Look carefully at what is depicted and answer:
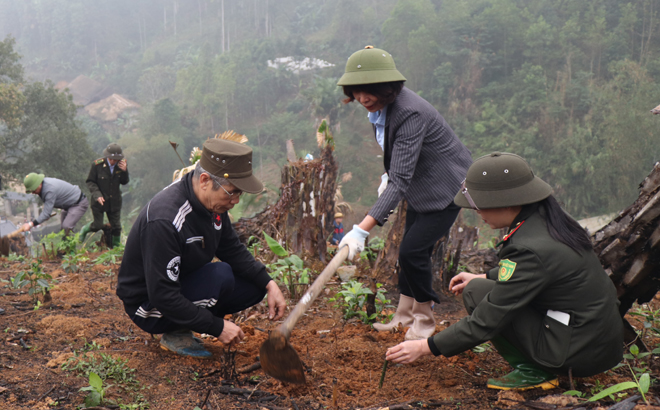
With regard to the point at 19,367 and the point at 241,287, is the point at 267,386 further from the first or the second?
the point at 19,367

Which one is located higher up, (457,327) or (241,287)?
(457,327)

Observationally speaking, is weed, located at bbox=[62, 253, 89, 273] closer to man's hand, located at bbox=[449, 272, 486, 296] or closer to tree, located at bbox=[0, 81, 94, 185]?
man's hand, located at bbox=[449, 272, 486, 296]

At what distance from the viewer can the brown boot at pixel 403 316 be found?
128 inches

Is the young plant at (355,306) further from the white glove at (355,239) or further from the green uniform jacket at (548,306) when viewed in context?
the green uniform jacket at (548,306)

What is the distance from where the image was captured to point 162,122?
45.9 metres

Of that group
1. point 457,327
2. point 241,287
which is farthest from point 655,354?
point 241,287

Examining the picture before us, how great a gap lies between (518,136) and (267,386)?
3066 cm

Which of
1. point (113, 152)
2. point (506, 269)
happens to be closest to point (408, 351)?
point (506, 269)

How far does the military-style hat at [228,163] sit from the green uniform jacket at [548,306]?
1181mm

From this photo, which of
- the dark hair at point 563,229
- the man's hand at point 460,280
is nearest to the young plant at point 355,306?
the man's hand at point 460,280

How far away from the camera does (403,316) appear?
10.8 ft

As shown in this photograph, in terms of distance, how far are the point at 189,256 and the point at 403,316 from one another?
1511 millimetres

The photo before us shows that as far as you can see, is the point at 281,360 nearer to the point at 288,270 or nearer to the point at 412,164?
the point at 412,164

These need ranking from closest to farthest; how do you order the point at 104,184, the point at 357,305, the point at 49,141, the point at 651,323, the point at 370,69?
the point at 370,69, the point at 651,323, the point at 357,305, the point at 104,184, the point at 49,141
